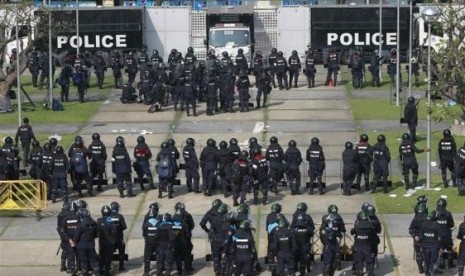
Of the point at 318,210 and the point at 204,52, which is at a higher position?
the point at 204,52

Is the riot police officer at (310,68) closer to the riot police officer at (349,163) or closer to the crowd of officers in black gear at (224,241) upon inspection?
the riot police officer at (349,163)

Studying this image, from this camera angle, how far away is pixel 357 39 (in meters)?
53.7

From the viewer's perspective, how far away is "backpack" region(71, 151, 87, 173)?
106 ft

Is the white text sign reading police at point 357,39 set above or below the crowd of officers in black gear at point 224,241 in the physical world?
above

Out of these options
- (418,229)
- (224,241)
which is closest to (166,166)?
(224,241)

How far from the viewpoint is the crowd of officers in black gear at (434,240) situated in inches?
996

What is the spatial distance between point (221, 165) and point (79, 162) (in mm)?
3407

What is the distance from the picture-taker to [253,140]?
3247 centimetres

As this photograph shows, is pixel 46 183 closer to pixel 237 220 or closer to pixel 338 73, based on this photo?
pixel 237 220

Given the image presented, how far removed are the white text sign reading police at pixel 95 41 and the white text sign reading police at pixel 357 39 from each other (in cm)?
828

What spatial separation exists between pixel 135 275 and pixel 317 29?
29.1 meters

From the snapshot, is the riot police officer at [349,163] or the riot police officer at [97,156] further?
the riot police officer at [97,156]

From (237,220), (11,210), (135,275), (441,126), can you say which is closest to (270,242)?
(237,220)

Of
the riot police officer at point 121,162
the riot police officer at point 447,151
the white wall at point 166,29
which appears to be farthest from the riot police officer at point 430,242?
the white wall at point 166,29
